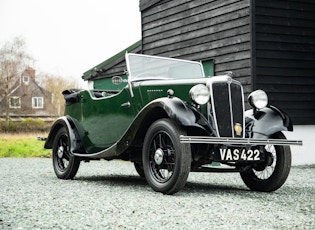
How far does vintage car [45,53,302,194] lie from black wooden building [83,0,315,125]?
3.17m

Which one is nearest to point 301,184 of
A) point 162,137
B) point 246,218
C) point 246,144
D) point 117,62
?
point 246,144

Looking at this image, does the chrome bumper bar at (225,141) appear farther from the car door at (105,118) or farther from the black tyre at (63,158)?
the black tyre at (63,158)

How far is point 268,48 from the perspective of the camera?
1011cm

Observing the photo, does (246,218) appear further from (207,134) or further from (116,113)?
(116,113)

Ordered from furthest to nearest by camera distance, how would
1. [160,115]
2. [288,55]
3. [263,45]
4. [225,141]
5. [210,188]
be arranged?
[288,55] → [263,45] → [210,188] → [160,115] → [225,141]

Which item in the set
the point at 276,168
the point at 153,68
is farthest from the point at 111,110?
the point at 276,168

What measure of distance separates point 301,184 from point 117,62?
29.0 ft

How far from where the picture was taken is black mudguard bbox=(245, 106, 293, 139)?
5.81m

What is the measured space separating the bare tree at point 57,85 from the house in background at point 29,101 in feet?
1.92

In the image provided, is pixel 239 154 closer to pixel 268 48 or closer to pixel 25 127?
pixel 268 48

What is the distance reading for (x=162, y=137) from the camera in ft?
18.3

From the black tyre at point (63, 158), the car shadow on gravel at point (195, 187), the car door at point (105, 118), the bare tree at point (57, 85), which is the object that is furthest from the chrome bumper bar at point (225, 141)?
the bare tree at point (57, 85)

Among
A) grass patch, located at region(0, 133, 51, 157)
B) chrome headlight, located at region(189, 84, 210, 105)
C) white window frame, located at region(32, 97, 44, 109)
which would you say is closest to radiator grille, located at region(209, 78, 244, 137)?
chrome headlight, located at region(189, 84, 210, 105)

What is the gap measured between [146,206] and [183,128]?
1082 millimetres
